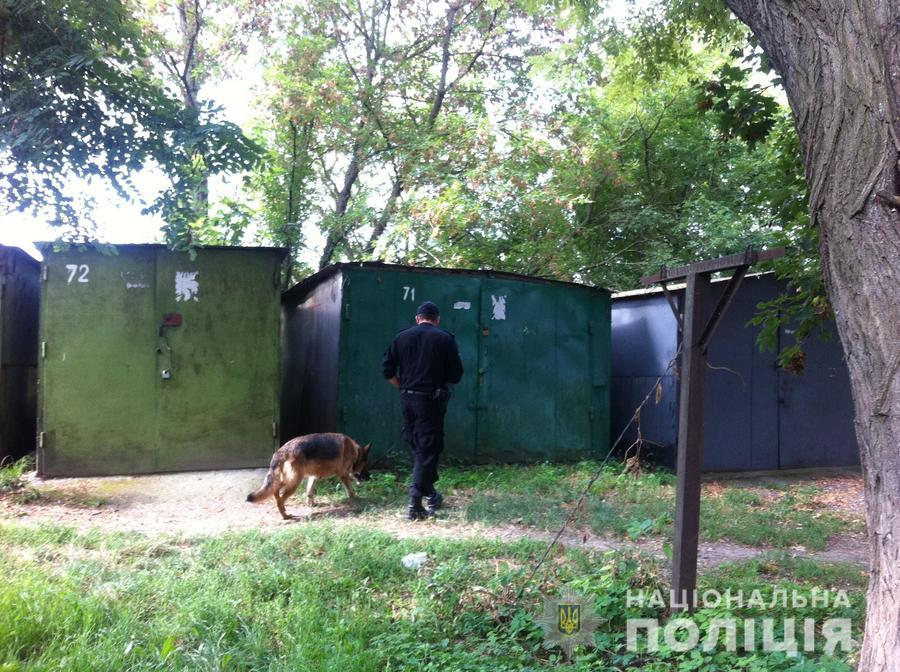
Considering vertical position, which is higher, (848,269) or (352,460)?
(848,269)

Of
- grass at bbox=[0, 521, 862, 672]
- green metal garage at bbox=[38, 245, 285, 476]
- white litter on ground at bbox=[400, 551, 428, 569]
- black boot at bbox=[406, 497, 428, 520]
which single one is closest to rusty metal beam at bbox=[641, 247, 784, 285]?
grass at bbox=[0, 521, 862, 672]

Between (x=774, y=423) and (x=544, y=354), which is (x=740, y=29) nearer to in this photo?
(x=544, y=354)

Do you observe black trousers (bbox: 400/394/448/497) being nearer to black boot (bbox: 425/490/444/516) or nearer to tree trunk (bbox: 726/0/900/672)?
black boot (bbox: 425/490/444/516)

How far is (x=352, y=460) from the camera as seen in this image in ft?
22.8

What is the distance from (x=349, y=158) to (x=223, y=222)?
3609 millimetres

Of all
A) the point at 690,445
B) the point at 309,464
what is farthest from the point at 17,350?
the point at 690,445

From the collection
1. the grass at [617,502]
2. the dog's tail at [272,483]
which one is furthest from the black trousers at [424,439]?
the dog's tail at [272,483]

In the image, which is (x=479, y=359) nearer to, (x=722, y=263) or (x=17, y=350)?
(x=722, y=263)

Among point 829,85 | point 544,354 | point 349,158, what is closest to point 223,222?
point 349,158

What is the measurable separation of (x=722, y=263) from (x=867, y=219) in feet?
3.46

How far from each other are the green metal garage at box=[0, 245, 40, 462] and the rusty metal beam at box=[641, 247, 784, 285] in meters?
7.17

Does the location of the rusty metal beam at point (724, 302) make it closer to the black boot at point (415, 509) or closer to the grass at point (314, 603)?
the grass at point (314, 603)

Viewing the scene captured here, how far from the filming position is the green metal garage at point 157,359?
7488 mm

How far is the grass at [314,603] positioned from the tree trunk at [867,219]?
0.77 m
